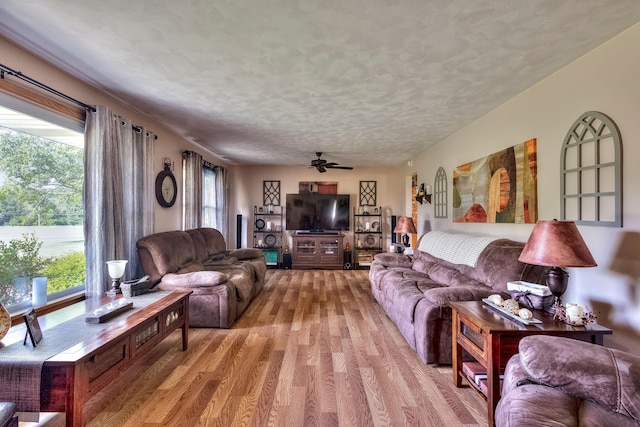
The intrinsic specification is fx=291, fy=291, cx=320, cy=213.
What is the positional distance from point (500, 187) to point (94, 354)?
3715 millimetres

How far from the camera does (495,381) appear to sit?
1.71 metres

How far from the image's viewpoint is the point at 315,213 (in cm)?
705

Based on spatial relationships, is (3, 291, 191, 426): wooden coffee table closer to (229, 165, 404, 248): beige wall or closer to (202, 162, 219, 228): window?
(202, 162, 219, 228): window

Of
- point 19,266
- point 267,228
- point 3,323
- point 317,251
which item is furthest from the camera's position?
point 267,228

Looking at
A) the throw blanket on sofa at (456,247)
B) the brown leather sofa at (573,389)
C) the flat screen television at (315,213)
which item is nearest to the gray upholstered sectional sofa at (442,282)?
the throw blanket on sofa at (456,247)

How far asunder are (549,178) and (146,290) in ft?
12.5

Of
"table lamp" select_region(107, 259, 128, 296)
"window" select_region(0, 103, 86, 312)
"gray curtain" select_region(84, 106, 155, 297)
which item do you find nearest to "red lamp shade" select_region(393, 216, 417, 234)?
"gray curtain" select_region(84, 106, 155, 297)

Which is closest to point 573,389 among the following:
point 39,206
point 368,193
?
point 39,206

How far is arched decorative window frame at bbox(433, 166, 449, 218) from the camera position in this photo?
4.56m

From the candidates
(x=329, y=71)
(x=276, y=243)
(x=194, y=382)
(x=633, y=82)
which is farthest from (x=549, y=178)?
(x=276, y=243)

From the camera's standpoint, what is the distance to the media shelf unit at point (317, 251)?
22.6 feet

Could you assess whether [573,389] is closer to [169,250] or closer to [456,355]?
[456,355]

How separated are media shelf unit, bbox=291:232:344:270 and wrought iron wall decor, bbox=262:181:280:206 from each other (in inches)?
41.5

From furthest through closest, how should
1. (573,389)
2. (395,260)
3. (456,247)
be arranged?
1. (395,260)
2. (456,247)
3. (573,389)
